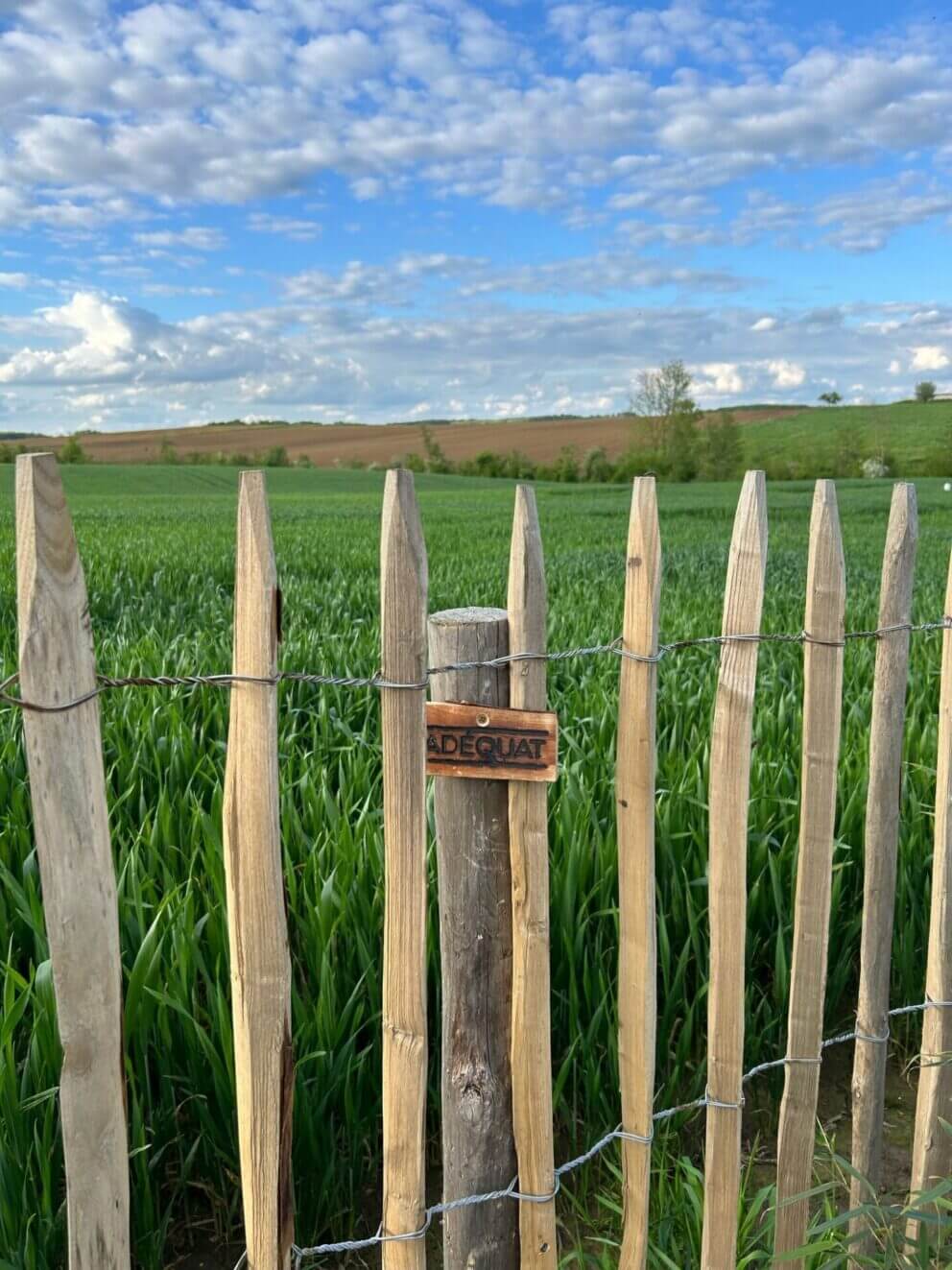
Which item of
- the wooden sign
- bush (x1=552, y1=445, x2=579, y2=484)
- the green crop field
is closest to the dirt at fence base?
the green crop field

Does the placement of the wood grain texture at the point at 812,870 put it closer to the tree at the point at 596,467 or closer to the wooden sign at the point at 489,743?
the wooden sign at the point at 489,743

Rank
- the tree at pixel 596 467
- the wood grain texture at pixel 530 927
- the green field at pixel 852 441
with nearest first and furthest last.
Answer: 1. the wood grain texture at pixel 530 927
2. the tree at pixel 596 467
3. the green field at pixel 852 441

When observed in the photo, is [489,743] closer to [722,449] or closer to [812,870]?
[812,870]

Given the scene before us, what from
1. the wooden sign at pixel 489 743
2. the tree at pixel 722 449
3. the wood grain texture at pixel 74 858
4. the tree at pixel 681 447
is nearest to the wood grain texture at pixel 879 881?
the wooden sign at pixel 489 743

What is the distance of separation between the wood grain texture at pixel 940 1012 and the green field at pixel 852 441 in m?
57.4

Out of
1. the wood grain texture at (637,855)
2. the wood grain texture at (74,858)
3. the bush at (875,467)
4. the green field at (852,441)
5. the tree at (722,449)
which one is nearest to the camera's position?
the wood grain texture at (74,858)

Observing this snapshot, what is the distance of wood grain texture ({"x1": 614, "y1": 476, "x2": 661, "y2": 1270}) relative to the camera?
1818 mm

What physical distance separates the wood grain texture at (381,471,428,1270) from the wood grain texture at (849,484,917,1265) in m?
1.15

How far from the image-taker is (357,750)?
380 cm

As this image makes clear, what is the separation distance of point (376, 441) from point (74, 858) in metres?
67.7

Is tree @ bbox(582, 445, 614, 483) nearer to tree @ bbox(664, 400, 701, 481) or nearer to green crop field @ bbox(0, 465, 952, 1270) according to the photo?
tree @ bbox(664, 400, 701, 481)

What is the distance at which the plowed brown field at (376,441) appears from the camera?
212 ft

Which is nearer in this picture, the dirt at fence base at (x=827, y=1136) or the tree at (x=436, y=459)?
the dirt at fence base at (x=827, y=1136)

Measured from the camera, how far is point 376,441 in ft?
221
